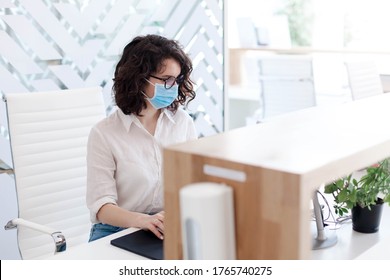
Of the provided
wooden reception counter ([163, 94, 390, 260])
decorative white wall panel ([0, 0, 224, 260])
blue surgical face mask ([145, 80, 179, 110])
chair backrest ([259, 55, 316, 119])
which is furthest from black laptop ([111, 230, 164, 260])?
chair backrest ([259, 55, 316, 119])

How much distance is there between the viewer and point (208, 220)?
0.80m

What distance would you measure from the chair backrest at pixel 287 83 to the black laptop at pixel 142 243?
2451 mm

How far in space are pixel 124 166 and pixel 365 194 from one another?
30.0 inches

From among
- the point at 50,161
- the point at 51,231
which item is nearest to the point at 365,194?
the point at 51,231

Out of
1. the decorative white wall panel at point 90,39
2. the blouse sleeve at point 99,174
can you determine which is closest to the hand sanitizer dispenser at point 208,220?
the blouse sleeve at point 99,174

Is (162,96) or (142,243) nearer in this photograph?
(142,243)

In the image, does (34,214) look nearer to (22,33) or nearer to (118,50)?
(22,33)

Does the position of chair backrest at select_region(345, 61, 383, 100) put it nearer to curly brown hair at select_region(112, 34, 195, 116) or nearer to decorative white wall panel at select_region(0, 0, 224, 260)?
decorative white wall panel at select_region(0, 0, 224, 260)

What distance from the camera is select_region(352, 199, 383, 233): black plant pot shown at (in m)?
1.36

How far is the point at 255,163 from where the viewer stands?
31.7 inches

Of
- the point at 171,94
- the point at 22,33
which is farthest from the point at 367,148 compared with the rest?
the point at 22,33

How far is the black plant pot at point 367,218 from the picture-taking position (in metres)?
1.36

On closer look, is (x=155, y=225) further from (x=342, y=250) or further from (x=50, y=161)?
(x=50, y=161)

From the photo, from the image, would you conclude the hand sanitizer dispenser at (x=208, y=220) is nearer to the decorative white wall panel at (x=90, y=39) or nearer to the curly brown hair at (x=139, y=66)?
the curly brown hair at (x=139, y=66)
